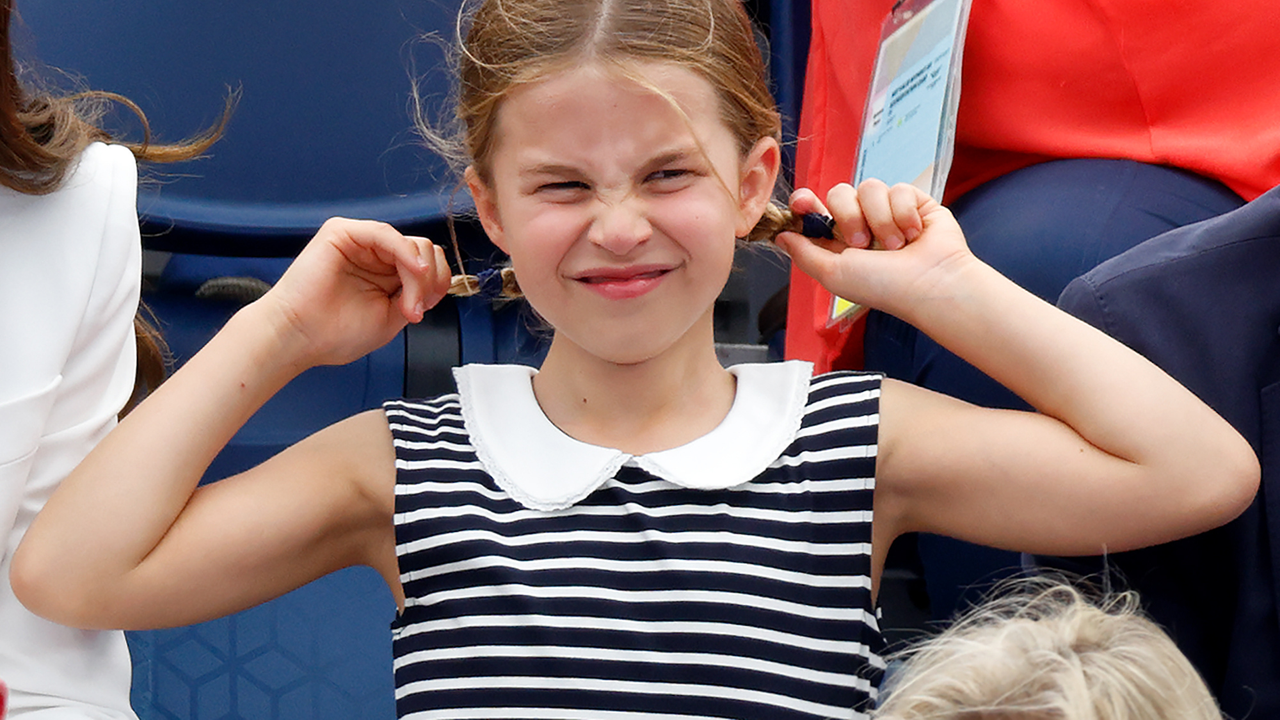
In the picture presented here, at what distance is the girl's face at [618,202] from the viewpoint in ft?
2.95

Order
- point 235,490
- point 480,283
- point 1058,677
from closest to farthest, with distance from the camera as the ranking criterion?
point 1058,677 → point 235,490 → point 480,283

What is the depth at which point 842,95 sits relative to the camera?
4.44 feet

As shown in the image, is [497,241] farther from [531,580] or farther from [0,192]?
[0,192]

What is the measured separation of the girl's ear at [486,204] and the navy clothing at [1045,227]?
1.19 feet

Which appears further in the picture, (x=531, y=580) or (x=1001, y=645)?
(x=531, y=580)

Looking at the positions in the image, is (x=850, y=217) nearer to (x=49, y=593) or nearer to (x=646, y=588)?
(x=646, y=588)

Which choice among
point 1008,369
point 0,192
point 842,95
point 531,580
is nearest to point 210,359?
point 0,192

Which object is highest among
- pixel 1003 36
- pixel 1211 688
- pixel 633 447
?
pixel 1003 36

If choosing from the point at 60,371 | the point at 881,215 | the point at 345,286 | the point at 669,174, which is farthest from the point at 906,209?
the point at 60,371

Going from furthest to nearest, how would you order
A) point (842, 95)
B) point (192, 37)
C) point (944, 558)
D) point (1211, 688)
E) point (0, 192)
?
point (192, 37), point (842, 95), point (944, 558), point (0, 192), point (1211, 688)

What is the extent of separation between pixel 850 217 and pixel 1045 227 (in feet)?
0.48

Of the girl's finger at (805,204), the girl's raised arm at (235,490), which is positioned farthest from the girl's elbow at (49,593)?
the girl's finger at (805,204)

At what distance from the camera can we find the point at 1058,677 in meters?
0.57

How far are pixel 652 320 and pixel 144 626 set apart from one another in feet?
1.36
